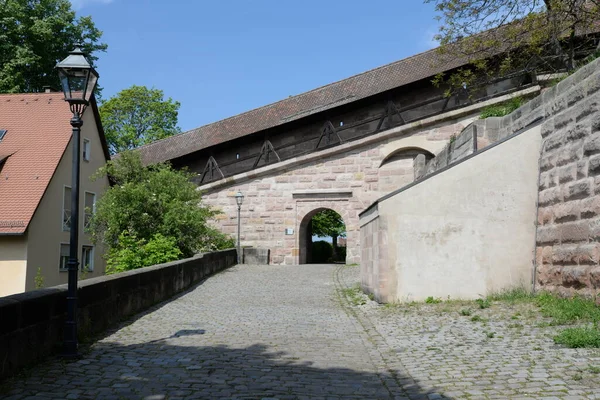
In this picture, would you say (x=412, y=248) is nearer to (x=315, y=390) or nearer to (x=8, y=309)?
(x=315, y=390)

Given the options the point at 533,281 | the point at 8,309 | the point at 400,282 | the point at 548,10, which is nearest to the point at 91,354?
the point at 8,309

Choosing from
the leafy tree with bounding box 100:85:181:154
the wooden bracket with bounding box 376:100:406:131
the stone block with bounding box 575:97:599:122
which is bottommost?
the stone block with bounding box 575:97:599:122

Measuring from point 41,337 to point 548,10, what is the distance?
11414 millimetres

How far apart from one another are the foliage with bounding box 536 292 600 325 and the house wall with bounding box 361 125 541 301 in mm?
1374

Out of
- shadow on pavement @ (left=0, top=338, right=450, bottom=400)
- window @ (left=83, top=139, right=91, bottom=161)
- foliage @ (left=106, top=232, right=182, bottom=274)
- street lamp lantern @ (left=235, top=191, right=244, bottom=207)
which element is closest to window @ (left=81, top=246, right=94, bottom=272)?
window @ (left=83, top=139, right=91, bottom=161)

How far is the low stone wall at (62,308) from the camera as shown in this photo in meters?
5.07

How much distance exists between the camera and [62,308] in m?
6.25

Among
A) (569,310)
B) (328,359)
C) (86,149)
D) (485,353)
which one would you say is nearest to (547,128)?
(569,310)

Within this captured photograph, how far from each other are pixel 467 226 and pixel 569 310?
2.59 metres

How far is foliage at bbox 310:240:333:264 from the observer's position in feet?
111

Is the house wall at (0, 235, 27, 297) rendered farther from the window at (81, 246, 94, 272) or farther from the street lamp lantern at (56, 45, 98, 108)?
the street lamp lantern at (56, 45, 98, 108)

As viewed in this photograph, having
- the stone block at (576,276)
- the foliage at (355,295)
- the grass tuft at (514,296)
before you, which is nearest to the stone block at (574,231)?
the stone block at (576,276)

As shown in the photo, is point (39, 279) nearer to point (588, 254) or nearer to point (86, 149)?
point (86, 149)

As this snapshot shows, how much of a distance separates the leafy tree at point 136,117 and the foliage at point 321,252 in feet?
45.6
